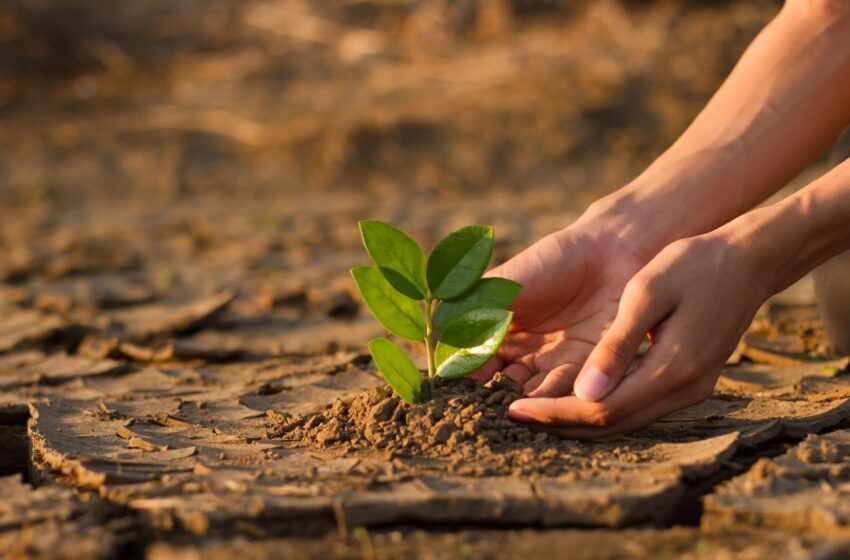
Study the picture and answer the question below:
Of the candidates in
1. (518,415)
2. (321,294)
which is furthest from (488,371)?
(321,294)

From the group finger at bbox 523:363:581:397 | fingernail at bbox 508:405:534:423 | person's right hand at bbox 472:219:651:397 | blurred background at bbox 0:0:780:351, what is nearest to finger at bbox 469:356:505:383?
person's right hand at bbox 472:219:651:397

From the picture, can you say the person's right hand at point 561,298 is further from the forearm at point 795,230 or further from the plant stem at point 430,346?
the forearm at point 795,230

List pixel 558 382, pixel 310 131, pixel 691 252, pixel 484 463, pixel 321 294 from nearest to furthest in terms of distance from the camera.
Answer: pixel 484 463
pixel 691 252
pixel 558 382
pixel 321 294
pixel 310 131

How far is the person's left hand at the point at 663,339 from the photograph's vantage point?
1829mm

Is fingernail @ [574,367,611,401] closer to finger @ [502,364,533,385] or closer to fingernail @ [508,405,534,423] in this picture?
fingernail @ [508,405,534,423]

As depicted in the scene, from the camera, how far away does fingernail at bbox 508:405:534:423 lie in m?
1.90

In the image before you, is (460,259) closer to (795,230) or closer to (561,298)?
A: (561,298)

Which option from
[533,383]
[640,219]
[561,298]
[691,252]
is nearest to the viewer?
[691,252]

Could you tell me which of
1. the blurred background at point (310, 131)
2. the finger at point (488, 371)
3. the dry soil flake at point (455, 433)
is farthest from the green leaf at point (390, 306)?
the blurred background at point (310, 131)

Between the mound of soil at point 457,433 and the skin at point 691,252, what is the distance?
51mm

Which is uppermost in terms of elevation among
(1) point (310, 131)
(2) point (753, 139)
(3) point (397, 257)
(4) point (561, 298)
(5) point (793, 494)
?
Answer: (1) point (310, 131)

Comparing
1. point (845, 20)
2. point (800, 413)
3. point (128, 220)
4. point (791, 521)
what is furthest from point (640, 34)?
point (791, 521)

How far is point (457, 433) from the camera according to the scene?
1871 millimetres

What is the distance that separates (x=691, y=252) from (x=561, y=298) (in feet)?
1.47
